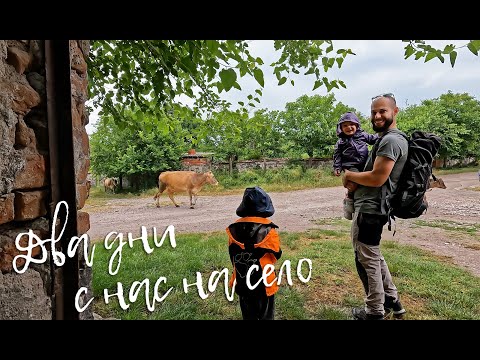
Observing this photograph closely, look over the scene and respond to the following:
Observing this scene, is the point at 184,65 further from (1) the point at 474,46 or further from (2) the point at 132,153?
(2) the point at 132,153

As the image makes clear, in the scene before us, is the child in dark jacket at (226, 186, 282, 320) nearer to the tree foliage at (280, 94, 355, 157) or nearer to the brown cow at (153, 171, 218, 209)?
the tree foliage at (280, 94, 355, 157)

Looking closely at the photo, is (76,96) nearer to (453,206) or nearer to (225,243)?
(225,243)

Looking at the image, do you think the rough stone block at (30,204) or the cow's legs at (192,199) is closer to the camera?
the rough stone block at (30,204)

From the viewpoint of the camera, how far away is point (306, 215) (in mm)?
6059

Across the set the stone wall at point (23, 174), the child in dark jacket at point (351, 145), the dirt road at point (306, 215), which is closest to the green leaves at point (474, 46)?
the child in dark jacket at point (351, 145)

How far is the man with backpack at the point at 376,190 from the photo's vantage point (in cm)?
175

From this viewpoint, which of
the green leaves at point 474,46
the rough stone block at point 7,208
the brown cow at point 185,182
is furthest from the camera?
the brown cow at point 185,182

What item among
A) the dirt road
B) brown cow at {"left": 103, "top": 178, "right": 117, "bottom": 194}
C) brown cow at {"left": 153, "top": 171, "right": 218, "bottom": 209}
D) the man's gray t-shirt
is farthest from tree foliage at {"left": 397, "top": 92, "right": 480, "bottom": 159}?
brown cow at {"left": 103, "top": 178, "right": 117, "bottom": 194}

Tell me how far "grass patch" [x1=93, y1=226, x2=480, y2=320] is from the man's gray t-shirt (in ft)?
1.99

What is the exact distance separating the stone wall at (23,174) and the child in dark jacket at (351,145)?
1.67m

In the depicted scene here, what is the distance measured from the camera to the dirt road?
4.28 meters

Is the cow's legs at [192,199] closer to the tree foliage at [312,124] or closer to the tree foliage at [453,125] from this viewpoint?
the tree foliage at [312,124]

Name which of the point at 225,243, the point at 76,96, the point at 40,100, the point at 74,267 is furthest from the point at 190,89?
the point at 225,243

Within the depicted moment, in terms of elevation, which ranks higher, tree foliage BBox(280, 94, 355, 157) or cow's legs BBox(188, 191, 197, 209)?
tree foliage BBox(280, 94, 355, 157)
